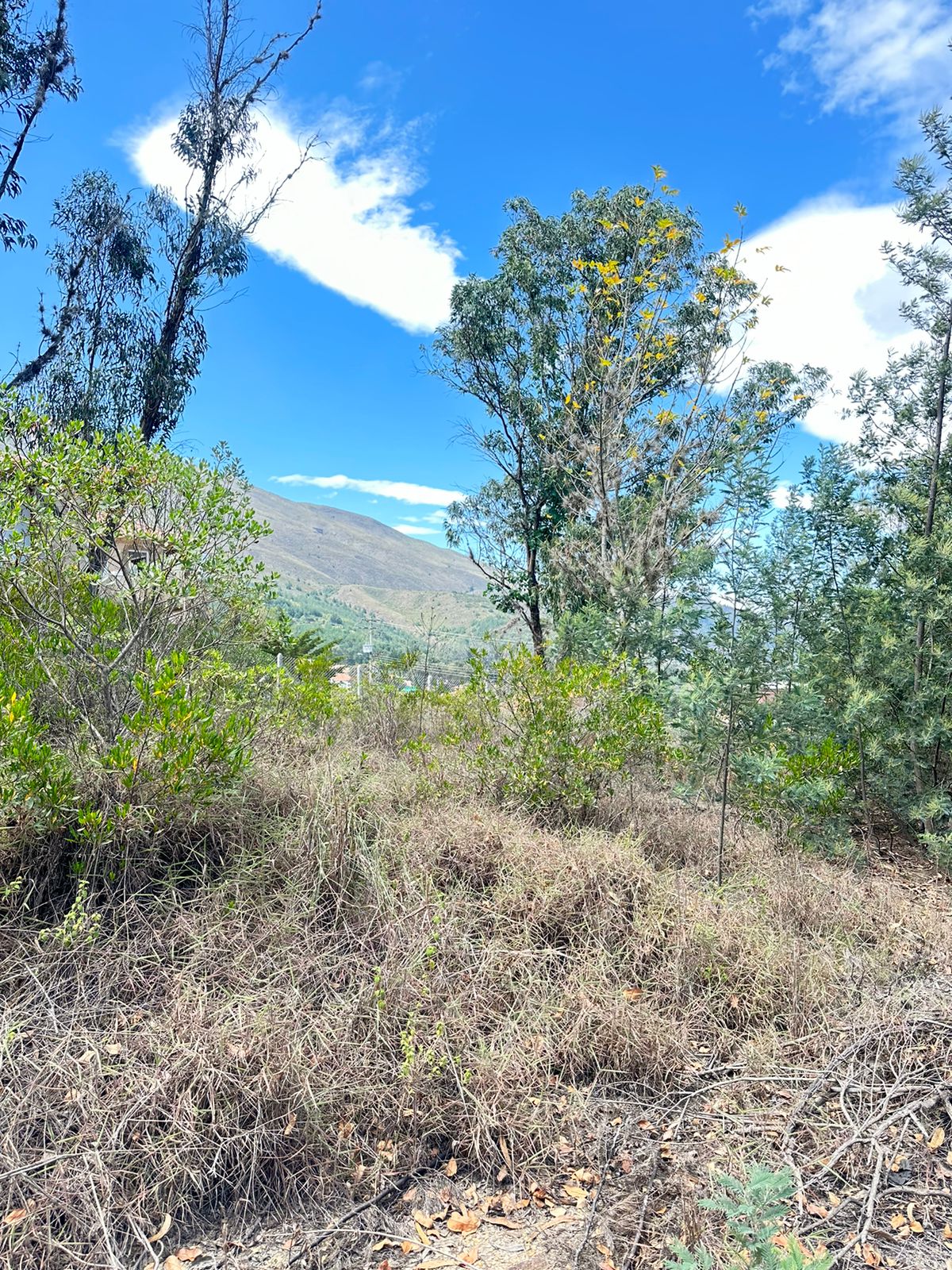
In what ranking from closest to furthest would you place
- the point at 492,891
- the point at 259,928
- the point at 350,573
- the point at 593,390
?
the point at 259,928
the point at 492,891
the point at 593,390
the point at 350,573

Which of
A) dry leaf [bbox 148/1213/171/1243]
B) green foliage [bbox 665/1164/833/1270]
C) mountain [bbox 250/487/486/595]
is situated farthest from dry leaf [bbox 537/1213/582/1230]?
mountain [bbox 250/487/486/595]

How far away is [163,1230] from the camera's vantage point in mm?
2125

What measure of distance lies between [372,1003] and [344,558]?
6518 inches

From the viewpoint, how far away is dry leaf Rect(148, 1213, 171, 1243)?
6.93ft

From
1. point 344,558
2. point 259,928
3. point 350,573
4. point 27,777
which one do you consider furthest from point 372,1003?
point 344,558

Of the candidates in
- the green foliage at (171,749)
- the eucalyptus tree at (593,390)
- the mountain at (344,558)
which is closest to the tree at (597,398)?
the eucalyptus tree at (593,390)

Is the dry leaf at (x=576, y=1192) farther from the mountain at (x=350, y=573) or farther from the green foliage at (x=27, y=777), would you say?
the mountain at (x=350, y=573)

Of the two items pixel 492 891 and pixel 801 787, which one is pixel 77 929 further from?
pixel 801 787

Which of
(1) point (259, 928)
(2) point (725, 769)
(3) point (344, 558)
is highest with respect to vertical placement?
(3) point (344, 558)

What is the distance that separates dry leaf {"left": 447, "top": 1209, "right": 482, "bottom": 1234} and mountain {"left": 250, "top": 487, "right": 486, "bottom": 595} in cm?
11880

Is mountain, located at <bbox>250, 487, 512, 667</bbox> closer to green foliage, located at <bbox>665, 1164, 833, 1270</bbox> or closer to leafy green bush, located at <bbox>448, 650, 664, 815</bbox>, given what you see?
leafy green bush, located at <bbox>448, 650, 664, 815</bbox>

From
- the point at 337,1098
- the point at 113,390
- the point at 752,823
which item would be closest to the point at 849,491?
the point at 752,823

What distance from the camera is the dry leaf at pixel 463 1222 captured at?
7.29ft

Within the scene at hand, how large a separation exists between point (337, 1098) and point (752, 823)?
10.8ft
